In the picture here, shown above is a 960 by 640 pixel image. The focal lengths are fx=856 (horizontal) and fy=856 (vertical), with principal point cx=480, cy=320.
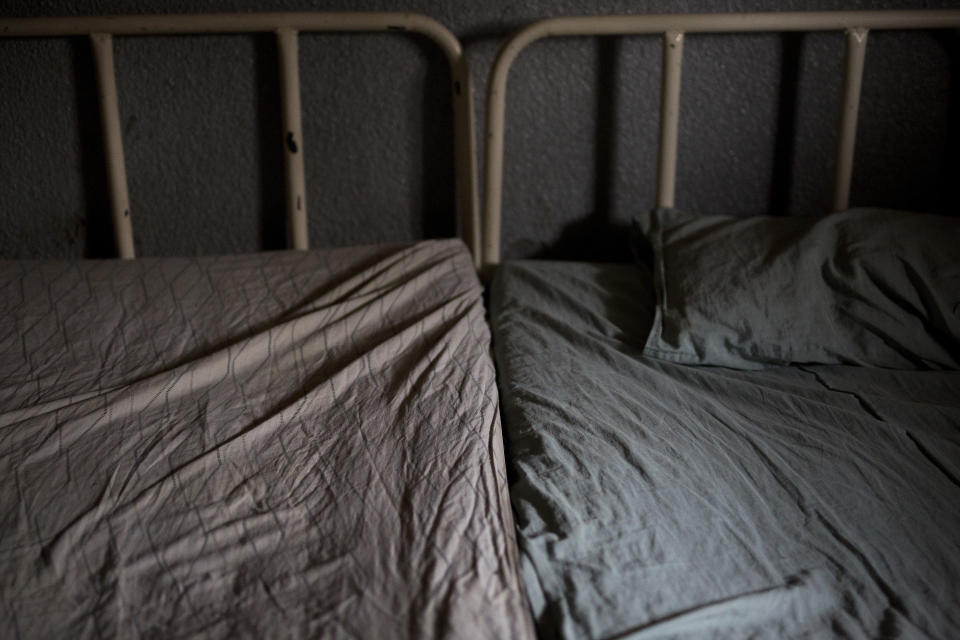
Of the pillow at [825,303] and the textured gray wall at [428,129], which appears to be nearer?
the pillow at [825,303]

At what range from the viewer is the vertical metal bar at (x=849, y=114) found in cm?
163

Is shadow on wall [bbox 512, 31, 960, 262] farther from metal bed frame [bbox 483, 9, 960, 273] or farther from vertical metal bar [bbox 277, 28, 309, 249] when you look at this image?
vertical metal bar [bbox 277, 28, 309, 249]

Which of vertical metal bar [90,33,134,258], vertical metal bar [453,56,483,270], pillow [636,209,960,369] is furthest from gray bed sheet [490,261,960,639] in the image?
vertical metal bar [90,33,134,258]

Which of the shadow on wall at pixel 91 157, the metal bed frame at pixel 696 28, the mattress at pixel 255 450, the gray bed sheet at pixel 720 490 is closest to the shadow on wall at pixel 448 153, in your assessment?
the shadow on wall at pixel 91 157

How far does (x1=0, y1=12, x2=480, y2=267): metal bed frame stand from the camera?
1.61 m

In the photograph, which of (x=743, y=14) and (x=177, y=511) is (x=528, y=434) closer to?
(x=177, y=511)

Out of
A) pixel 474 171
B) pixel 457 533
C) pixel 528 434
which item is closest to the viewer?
pixel 457 533

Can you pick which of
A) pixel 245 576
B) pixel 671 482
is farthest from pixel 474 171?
pixel 245 576

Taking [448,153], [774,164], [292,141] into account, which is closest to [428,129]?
[448,153]

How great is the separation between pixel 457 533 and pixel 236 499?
288 mm

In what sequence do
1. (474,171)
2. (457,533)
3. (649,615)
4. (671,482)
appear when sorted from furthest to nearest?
1. (474,171)
2. (671,482)
3. (457,533)
4. (649,615)

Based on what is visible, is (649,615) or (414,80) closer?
(649,615)

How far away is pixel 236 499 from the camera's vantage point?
1059 mm

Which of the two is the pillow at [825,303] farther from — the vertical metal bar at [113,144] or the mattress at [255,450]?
the vertical metal bar at [113,144]
